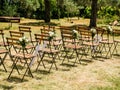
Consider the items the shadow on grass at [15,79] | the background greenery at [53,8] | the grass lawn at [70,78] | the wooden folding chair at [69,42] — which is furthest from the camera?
the background greenery at [53,8]

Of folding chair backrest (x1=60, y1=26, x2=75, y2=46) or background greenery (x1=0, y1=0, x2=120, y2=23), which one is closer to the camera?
folding chair backrest (x1=60, y1=26, x2=75, y2=46)

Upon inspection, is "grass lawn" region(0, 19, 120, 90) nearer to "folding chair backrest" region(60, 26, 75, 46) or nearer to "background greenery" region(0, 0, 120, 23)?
"folding chair backrest" region(60, 26, 75, 46)

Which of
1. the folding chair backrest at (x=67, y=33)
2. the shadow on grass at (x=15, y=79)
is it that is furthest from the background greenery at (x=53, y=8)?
the shadow on grass at (x=15, y=79)

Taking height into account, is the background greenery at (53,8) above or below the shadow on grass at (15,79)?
below

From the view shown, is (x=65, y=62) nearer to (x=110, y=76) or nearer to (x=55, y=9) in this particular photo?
(x=110, y=76)

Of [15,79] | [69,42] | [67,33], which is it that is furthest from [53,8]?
[15,79]

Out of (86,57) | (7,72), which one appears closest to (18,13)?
(86,57)

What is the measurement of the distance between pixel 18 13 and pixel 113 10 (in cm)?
1314

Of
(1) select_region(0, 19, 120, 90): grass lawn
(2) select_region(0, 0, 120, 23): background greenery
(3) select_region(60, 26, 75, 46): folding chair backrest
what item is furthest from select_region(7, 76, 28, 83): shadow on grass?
(2) select_region(0, 0, 120, 23): background greenery

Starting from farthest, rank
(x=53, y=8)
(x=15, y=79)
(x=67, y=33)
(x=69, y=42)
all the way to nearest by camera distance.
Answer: (x=53, y=8), (x=69, y=42), (x=67, y=33), (x=15, y=79)

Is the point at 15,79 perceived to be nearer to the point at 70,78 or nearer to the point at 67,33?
the point at 70,78

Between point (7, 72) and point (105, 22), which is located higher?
point (7, 72)

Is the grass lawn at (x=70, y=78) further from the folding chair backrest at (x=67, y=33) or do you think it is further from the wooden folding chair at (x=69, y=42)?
the folding chair backrest at (x=67, y=33)

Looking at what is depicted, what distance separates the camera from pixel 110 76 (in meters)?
10.4
